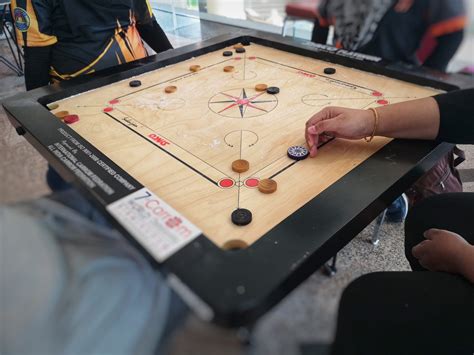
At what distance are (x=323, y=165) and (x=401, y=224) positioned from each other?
0.96 metres

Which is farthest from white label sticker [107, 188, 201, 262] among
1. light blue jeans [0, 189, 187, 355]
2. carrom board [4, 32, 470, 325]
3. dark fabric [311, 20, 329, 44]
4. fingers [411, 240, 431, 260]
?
dark fabric [311, 20, 329, 44]

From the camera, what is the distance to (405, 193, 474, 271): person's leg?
0.92 metres

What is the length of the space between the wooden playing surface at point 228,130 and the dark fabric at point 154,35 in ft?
1.47

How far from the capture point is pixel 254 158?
848 millimetres

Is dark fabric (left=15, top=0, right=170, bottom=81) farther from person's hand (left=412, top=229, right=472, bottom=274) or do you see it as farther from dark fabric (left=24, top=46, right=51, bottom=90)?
person's hand (left=412, top=229, right=472, bottom=274)

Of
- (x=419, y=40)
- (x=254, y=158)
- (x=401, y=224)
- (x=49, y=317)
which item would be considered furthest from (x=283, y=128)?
(x=401, y=224)

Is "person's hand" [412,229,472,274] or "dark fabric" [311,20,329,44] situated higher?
"dark fabric" [311,20,329,44]

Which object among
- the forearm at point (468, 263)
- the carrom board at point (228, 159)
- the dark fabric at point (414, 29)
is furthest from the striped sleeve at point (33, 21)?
the forearm at point (468, 263)

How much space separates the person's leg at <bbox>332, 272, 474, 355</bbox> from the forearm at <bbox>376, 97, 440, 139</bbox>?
338 millimetres

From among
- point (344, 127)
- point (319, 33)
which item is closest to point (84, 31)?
point (319, 33)

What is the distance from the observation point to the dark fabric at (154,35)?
170 cm

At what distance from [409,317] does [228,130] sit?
592 millimetres

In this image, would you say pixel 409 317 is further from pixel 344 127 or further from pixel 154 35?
pixel 154 35

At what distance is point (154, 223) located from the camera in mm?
592
